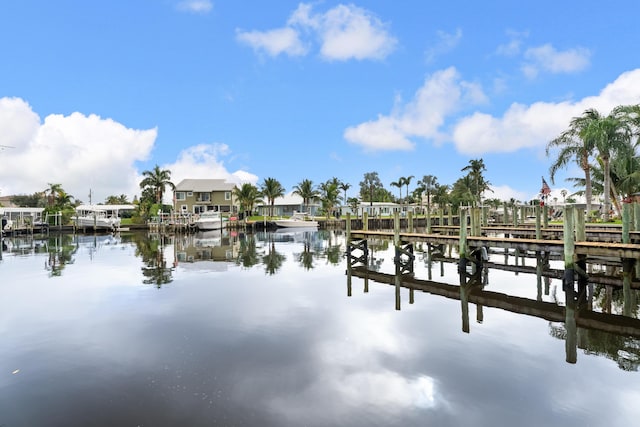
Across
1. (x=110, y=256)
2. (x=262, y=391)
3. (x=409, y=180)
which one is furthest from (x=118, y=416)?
Result: (x=409, y=180)

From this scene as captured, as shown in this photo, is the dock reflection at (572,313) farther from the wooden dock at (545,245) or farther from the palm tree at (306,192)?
the palm tree at (306,192)

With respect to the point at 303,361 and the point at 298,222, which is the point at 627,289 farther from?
the point at 298,222

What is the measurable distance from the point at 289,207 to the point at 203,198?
21.5 meters

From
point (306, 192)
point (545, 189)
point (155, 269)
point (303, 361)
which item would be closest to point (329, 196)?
point (306, 192)

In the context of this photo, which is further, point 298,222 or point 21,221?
point 298,222

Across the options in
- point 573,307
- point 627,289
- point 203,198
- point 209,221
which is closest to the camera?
point 573,307

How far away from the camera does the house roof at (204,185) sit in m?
77.2

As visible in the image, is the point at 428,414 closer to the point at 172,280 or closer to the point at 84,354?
the point at 84,354

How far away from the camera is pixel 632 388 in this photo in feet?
24.8

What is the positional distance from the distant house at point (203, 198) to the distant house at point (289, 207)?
12.6 metres

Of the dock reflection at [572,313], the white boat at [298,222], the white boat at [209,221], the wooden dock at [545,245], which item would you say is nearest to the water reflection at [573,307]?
the dock reflection at [572,313]

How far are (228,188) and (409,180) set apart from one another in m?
51.0

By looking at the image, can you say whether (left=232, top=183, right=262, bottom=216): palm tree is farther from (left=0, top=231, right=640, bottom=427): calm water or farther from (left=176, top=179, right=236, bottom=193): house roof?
(left=0, top=231, right=640, bottom=427): calm water

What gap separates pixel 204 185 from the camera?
78812 mm
